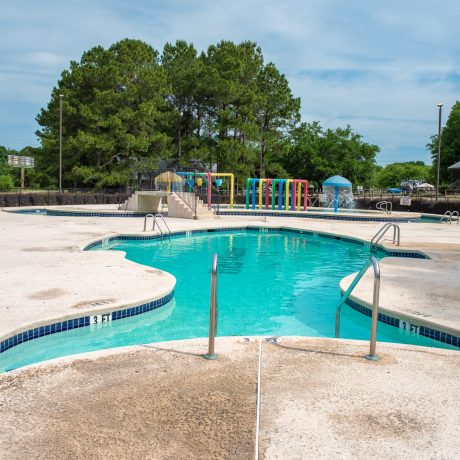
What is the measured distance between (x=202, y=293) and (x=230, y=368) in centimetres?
462

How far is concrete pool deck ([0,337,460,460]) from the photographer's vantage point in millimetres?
2787

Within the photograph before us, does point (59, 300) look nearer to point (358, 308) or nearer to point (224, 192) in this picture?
point (358, 308)

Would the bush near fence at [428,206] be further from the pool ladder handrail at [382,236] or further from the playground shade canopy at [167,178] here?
the pool ladder handrail at [382,236]

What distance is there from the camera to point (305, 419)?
3127mm

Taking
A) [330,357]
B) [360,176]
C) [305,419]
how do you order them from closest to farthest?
[305,419], [330,357], [360,176]

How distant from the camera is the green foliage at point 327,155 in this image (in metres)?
43.3

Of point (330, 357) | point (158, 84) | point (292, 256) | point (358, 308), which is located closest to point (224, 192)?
point (158, 84)

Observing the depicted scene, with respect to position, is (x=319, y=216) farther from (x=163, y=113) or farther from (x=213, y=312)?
(x=213, y=312)

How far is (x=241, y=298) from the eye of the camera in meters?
8.28

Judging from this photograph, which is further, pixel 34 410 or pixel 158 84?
pixel 158 84

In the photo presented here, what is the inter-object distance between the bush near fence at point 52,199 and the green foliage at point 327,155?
18.4m

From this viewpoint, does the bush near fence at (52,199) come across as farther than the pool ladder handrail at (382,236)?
Yes

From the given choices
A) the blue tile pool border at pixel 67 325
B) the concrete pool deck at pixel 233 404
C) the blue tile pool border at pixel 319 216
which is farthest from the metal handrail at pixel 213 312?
the blue tile pool border at pixel 319 216

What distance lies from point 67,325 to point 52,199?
2430cm
